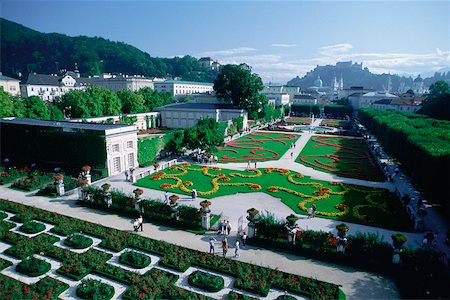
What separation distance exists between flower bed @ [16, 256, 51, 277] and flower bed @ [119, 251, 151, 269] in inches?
178

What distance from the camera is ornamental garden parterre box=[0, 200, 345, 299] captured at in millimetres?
16203

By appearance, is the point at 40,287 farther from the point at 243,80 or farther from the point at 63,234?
the point at 243,80

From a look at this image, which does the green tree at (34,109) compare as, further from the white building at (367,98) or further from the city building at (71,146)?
the white building at (367,98)

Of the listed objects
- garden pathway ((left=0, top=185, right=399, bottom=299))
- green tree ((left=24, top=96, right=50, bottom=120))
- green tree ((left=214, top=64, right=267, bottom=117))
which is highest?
green tree ((left=214, top=64, right=267, bottom=117))

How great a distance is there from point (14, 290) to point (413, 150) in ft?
132

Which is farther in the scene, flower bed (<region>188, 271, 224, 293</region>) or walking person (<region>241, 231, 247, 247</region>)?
walking person (<region>241, 231, 247, 247</region>)

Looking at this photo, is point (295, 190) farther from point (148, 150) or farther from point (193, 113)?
point (193, 113)

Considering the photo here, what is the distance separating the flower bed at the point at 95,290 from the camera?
51.7ft

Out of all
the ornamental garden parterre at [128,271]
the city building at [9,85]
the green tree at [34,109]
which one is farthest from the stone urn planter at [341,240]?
the city building at [9,85]

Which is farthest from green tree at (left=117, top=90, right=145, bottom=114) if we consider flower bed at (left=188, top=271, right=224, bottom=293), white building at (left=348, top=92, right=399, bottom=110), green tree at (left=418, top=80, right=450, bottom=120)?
white building at (left=348, top=92, right=399, bottom=110)

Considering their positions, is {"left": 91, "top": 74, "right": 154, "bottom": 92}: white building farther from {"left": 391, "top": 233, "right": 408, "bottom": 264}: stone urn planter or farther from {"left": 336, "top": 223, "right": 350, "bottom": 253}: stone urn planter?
{"left": 391, "top": 233, "right": 408, "bottom": 264}: stone urn planter

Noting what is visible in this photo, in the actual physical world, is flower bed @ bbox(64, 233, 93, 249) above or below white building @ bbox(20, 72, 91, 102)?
below

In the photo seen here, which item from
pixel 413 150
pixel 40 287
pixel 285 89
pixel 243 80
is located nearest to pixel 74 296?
pixel 40 287

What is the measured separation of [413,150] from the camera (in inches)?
1389
